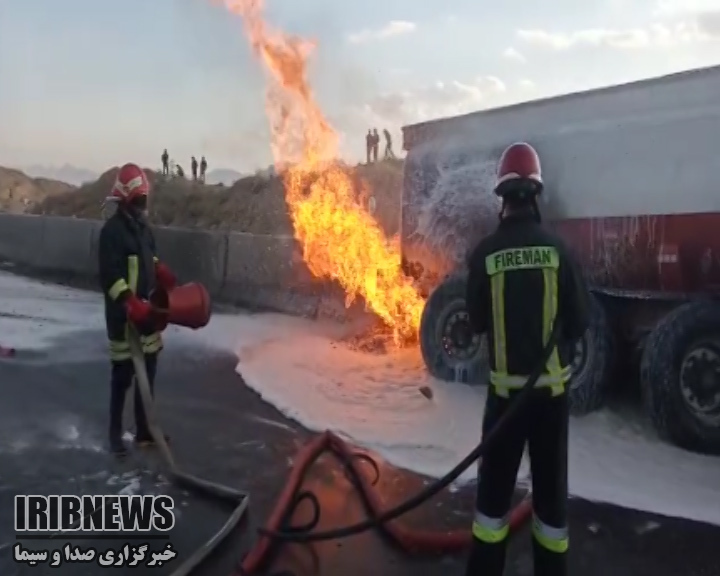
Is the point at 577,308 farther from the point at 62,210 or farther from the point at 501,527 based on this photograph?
the point at 62,210

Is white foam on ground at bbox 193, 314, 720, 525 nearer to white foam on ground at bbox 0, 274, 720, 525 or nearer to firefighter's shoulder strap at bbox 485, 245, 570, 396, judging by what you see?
white foam on ground at bbox 0, 274, 720, 525

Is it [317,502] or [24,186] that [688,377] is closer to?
[317,502]

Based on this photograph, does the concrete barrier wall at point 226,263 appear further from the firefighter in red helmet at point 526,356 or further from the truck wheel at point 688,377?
the firefighter in red helmet at point 526,356

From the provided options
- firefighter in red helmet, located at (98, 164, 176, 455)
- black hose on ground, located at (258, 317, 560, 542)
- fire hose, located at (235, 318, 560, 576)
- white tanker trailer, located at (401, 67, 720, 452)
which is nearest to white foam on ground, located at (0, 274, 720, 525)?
white tanker trailer, located at (401, 67, 720, 452)

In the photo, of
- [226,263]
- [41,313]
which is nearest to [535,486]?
[41,313]

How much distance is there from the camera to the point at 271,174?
2322 centimetres

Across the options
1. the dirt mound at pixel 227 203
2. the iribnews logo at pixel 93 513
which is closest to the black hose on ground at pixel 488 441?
the iribnews logo at pixel 93 513

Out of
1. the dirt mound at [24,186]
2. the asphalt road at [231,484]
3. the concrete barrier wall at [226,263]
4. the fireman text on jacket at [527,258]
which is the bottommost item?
the asphalt road at [231,484]

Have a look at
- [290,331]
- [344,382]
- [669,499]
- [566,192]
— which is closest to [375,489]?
[669,499]

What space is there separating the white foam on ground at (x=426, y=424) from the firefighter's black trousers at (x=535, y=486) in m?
1.49

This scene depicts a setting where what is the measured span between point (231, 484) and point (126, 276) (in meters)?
1.56

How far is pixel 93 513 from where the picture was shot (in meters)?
4.61

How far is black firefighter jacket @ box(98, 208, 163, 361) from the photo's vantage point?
5340mm

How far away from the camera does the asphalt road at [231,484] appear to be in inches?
162
